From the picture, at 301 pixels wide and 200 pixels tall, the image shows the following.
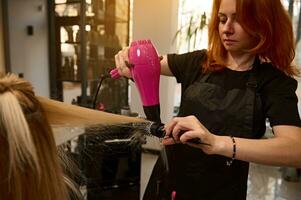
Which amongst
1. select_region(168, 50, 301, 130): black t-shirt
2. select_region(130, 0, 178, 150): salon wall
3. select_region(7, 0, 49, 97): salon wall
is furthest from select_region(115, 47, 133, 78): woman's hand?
select_region(7, 0, 49, 97): salon wall

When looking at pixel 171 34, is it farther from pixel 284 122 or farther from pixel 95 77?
pixel 284 122

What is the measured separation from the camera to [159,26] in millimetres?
2793

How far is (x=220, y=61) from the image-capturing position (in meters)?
1.04

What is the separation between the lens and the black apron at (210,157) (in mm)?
960

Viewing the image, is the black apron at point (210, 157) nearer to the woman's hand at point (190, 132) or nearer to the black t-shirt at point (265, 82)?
the black t-shirt at point (265, 82)

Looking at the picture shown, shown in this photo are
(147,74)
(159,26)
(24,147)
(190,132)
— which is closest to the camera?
(24,147)

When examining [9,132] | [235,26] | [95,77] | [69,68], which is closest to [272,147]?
[235,26]

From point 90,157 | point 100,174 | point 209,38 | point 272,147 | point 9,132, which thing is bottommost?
point 100,174

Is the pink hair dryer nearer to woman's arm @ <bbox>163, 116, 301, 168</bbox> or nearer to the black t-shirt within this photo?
woman's arm @ <bbox>163, 116, 301, 168</bbox>

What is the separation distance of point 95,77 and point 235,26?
2.75 meters

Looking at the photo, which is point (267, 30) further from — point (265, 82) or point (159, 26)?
point (159, 26)

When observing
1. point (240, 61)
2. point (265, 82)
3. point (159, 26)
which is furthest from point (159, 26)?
point (265, 82)

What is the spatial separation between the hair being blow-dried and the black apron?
0.55 metres

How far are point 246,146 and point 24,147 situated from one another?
1.73 ft
